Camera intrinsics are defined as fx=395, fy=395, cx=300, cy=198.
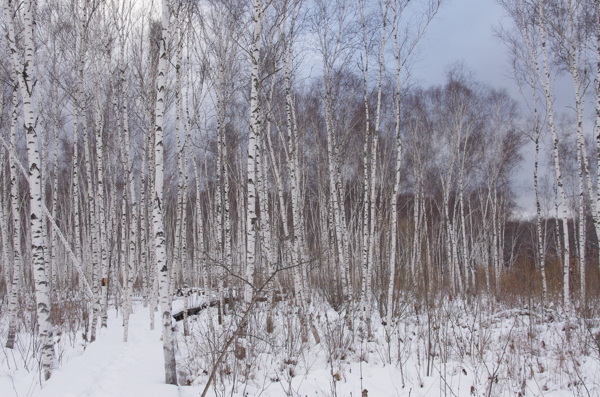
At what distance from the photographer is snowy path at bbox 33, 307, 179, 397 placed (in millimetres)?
4391

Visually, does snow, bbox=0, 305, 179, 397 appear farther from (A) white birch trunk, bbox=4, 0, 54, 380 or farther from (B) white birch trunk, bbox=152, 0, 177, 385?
(A) white birch trunk, bbox=4, 0, 54, 380

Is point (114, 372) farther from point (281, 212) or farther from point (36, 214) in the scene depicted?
point (281, 212)

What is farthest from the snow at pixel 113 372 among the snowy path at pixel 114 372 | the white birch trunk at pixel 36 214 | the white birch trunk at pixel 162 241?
the white birch trunk at pixel 36 214

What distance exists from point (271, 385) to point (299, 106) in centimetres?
1127

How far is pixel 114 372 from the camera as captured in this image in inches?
214

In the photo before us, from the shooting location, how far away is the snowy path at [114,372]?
4391mm

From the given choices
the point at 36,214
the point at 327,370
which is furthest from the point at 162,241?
the point at 327,370

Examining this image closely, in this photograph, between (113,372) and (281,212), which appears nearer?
(113,372)

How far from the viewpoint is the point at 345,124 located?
41.8ft

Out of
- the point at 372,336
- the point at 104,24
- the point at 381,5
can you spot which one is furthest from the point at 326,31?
the point at 372,336

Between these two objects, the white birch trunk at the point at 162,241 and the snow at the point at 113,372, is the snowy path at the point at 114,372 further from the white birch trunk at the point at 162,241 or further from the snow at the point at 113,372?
the white birch trunk at the point at 162,241

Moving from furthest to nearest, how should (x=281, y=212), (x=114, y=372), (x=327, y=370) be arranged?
(x=281, y=212) → (x=327, y=370) → (x=114, y=372)

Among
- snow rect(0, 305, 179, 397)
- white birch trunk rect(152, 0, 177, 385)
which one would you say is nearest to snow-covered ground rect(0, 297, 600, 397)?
snow rect(0, 305, 179, 397)

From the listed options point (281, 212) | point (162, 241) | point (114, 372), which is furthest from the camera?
point (281, 212)
